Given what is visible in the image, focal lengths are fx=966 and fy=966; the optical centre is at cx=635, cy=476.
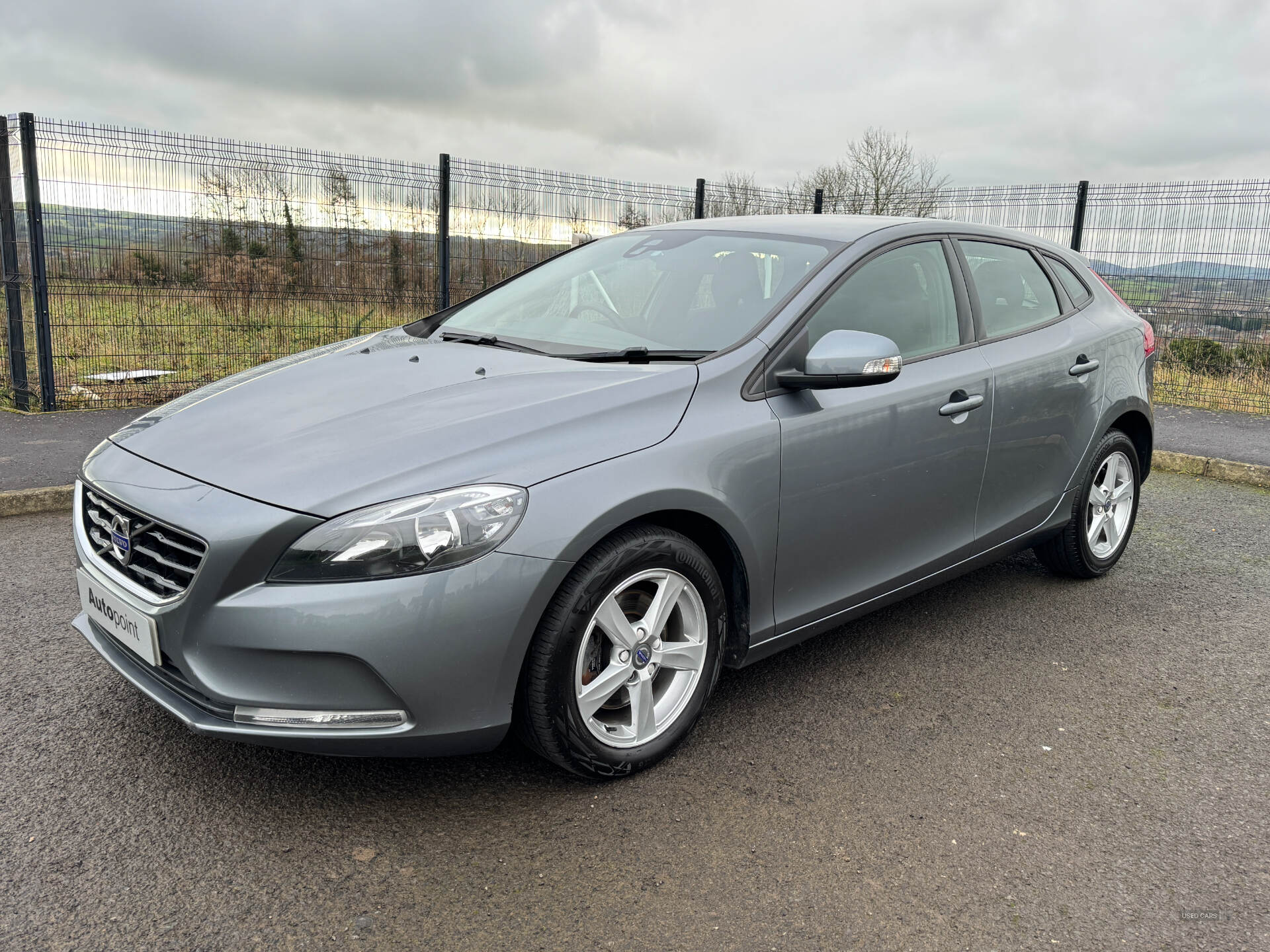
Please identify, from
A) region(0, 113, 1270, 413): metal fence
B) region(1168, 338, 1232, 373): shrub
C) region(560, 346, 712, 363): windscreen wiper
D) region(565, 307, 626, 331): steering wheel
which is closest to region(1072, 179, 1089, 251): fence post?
region(0, 113, 1270, 413): metal fence

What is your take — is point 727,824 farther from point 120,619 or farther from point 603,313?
point 603,313

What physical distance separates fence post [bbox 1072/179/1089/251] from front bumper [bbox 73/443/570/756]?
32.8 feet

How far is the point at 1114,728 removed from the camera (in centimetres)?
315

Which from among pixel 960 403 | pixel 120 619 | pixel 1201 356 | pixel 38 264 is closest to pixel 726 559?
pixel 960 403

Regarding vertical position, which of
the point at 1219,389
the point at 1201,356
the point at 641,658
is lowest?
the point at 641,658

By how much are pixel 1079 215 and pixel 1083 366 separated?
7.41 meters

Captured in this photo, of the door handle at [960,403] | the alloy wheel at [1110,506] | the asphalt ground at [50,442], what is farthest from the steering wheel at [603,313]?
the asphalt ground at [50,442]

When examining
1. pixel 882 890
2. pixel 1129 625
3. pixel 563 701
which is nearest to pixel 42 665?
pixel 563 701

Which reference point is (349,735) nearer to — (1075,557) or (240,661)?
(240,661)

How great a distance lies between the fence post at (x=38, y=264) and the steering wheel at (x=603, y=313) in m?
6.31

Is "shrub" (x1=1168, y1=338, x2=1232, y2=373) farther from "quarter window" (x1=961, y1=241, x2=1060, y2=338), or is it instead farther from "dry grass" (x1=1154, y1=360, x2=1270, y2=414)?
"quarter window" (x1=961, y1=241, x2=1060, y2=338)

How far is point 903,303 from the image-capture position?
11.5ft

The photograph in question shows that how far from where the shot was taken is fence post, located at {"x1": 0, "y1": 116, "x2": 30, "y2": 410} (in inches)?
302

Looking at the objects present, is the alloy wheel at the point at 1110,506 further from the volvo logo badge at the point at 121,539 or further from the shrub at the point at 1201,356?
the shrub at the point at 1201,356
